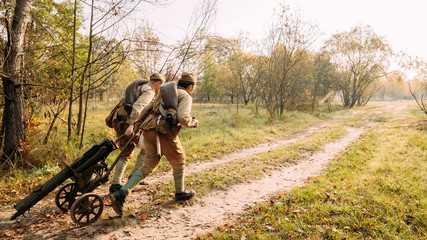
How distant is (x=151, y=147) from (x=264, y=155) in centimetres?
472

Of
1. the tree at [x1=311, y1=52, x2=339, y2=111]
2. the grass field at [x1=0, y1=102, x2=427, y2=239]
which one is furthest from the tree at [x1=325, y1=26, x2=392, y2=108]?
the grass field at [x1=0, y1=102, x2=427, y2=239]

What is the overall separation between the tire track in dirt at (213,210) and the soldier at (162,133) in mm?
415

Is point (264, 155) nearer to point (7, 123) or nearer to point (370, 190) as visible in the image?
point (370, 190)

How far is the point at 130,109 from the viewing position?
4422 mm

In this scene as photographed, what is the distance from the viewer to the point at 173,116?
144 inches

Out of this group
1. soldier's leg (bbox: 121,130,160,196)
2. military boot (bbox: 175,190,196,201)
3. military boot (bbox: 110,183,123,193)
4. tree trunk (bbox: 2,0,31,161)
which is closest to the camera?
soldier's leg (bbox: 121,130,160,196)

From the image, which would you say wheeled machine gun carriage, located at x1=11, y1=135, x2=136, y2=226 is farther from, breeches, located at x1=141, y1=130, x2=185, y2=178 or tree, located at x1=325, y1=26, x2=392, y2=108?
tree, located at x1=325, y1=26, x2=392, y2=108

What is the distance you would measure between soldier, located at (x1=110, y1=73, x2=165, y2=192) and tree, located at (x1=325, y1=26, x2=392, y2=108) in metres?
36.7

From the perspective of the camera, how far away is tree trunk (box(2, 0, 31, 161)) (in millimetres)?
5180

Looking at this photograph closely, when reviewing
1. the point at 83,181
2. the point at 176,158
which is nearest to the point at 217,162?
the point at 176,158

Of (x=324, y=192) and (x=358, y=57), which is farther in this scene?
(x=358, y=57)

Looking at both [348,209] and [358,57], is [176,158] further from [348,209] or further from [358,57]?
[358,57]

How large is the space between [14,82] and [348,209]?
7.78 meters

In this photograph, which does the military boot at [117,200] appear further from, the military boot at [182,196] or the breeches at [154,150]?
the military boot at [182,196]
